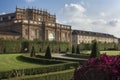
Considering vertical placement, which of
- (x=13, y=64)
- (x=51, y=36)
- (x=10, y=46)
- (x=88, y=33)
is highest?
(x=88, y=33)

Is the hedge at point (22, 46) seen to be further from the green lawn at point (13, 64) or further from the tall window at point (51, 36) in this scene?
the green lawn at point (13, 64)

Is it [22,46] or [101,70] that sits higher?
[22,46]

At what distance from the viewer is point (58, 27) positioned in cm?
8281

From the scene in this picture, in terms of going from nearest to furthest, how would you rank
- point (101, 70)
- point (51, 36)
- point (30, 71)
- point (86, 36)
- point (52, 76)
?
point (101, 70) < point (52, 76) < point (30, 71) < point (51, 36) < point (86, 36)

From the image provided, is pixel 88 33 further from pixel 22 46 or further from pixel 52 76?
pixel 52 76

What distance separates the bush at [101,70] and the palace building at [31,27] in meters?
59.6

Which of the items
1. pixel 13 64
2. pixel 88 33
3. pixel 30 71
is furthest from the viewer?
pixel 88 33

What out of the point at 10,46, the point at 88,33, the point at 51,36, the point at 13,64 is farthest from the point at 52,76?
the point at 88,33

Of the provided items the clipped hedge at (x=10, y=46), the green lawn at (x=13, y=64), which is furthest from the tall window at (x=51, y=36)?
the green lawn at (x=13, y=64)

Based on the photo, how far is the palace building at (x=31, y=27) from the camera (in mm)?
69688

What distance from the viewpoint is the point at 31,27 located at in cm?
7312

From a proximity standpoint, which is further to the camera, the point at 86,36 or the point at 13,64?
the point at 86,36

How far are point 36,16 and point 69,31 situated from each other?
41.8ft

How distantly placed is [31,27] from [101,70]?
6921 cm
